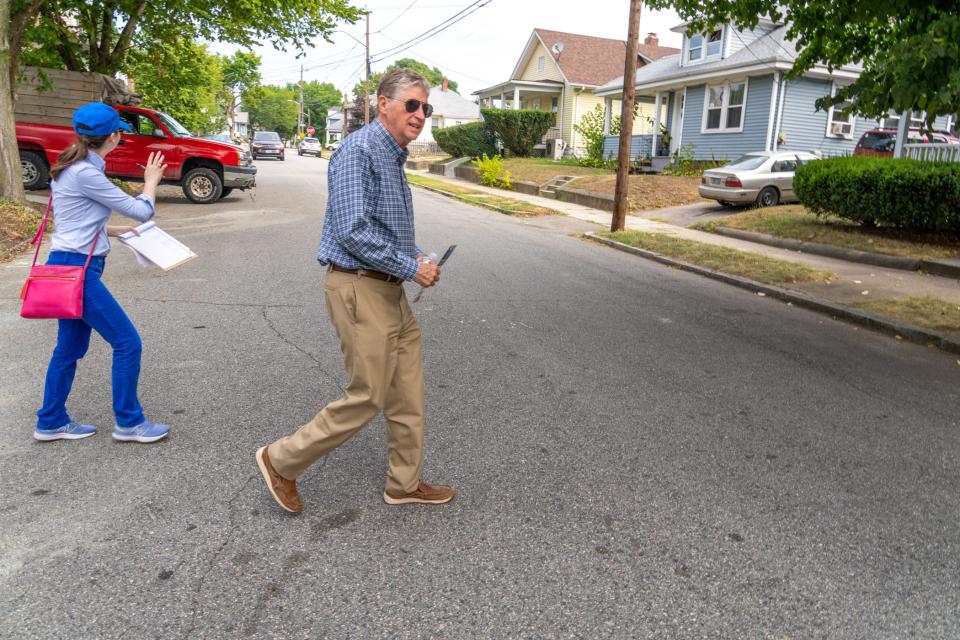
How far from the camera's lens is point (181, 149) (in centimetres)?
1616

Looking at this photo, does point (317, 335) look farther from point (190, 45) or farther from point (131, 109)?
point (190, 45)

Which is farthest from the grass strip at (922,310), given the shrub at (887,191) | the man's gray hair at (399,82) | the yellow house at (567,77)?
the yellow house at (567,77)

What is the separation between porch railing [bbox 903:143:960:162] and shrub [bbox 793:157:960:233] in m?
2.46

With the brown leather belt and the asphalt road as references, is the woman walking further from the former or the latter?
the brown leather belt

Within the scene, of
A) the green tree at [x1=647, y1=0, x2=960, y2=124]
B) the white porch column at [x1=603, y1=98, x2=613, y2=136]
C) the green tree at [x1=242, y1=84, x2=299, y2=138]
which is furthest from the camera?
the green tree at [x1=242, y1=84, x2=299, y2=138]

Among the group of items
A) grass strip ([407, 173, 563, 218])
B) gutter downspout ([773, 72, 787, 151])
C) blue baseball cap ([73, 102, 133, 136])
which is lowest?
grass strip ([407, 173, 563, 218])

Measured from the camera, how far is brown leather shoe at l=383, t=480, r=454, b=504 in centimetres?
348

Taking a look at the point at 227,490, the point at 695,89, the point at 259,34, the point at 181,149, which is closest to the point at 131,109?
the point at 181,149

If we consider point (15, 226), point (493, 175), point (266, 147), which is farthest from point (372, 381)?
point (266, 147)

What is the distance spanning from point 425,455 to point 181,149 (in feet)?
47.5

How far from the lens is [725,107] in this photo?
26047 mm

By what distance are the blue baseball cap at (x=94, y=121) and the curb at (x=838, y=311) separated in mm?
7304

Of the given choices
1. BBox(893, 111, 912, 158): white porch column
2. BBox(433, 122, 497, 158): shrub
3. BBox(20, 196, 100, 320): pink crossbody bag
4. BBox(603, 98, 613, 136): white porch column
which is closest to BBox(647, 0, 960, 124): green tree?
BBox(20, 196, 100, 320): pink crossbody bag

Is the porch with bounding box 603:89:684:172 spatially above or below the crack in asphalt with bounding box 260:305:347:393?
above
